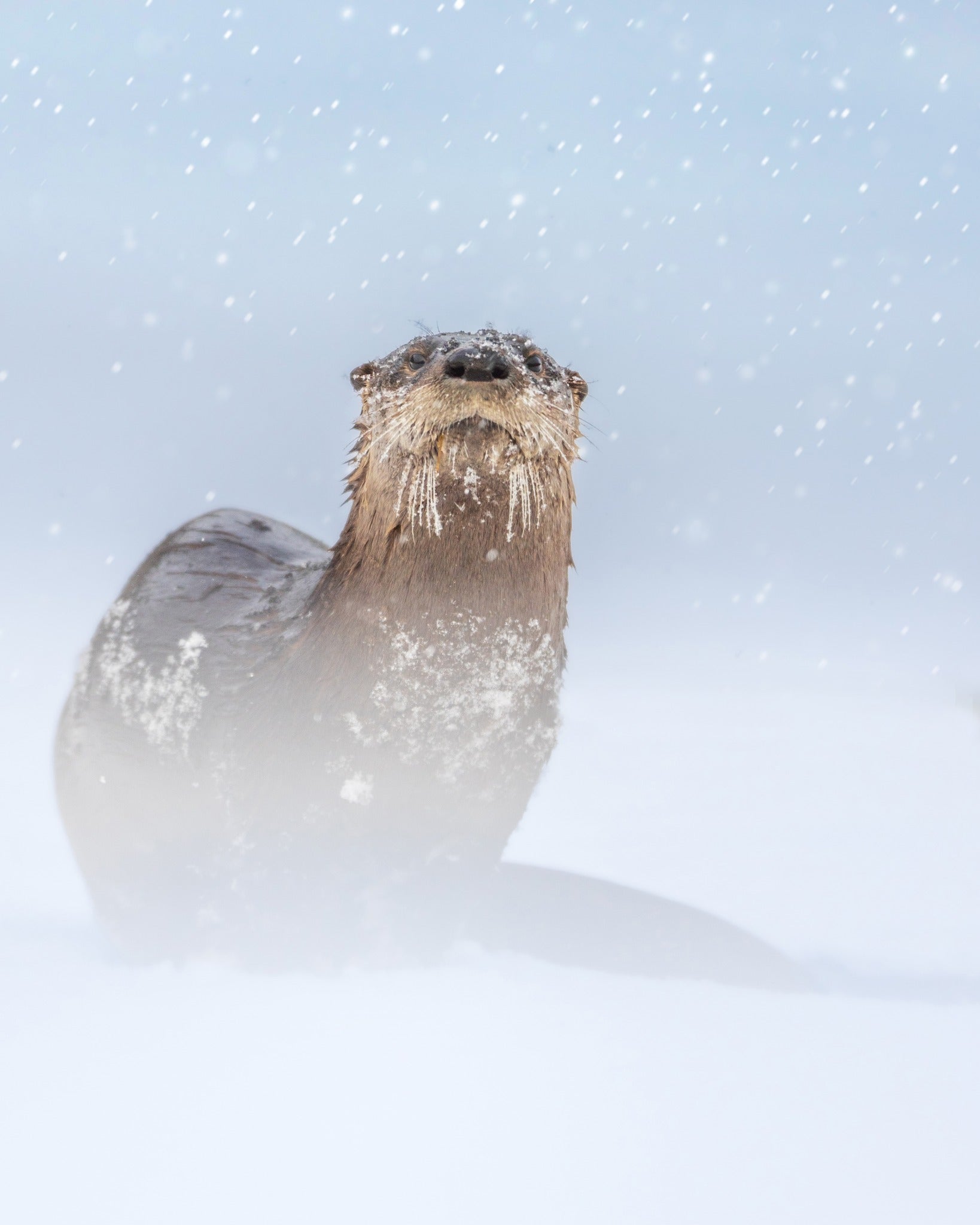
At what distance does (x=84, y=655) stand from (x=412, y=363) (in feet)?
4.61

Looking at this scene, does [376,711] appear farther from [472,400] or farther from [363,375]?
[363,375]

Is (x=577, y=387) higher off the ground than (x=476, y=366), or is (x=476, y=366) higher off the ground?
(x=577, y=387)

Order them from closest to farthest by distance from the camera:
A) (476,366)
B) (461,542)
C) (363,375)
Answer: (476,366) < (461,542) < (363,375)

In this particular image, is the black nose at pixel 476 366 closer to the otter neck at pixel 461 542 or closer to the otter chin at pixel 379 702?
the otter chin at pixel 379 702

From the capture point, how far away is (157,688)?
3.30 metres

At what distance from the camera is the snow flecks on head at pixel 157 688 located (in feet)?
10.6

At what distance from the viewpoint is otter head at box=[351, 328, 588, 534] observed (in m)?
2.64

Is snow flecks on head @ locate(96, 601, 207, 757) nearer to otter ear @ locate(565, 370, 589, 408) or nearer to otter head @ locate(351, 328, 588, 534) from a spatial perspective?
otter head @ locate(351, 328, 588, 534)

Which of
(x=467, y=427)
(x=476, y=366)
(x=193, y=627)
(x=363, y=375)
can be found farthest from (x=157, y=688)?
(x=476, y=366)

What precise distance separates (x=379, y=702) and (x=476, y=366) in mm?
802

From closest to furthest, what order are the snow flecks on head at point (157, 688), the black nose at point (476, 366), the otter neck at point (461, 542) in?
the black nose at point (476, 366) → the otter neck at point (461, 542) → the snow flecks on head at point (157, 688)

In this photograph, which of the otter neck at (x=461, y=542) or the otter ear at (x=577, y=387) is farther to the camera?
the otter ear at (x=577, y=387)

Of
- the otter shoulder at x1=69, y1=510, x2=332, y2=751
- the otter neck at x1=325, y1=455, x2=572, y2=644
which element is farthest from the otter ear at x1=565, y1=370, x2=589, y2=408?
the otter shoulder at x1=69, y1=510, x2=332, y2=751

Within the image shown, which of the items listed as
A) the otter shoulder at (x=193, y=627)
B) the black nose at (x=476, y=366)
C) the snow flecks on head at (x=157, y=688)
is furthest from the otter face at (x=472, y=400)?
the snow flecks on head at (x=157, y=688)
